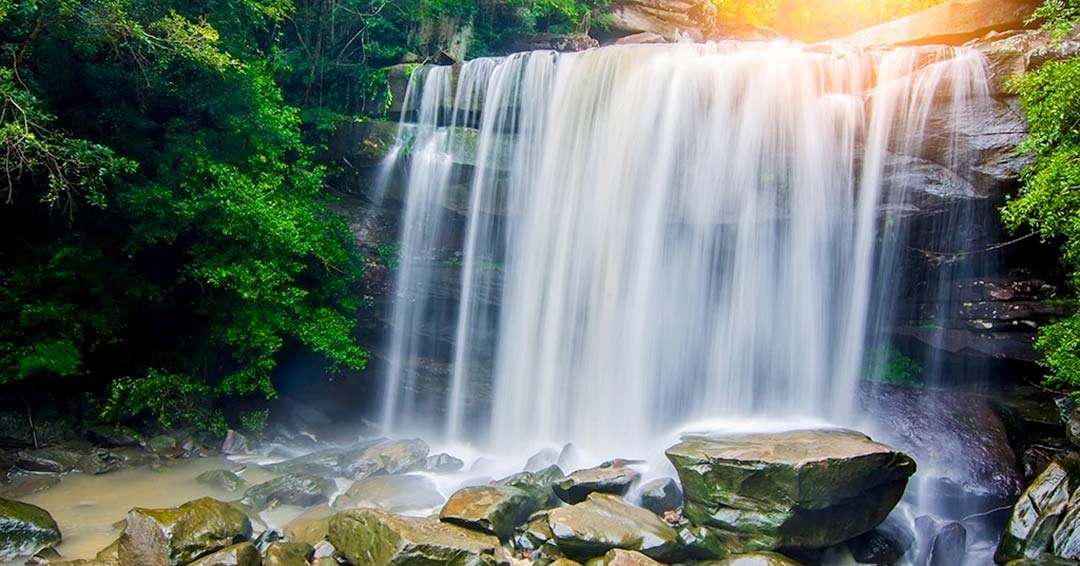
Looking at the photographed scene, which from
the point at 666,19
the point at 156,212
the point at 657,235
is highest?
the point at 666,19

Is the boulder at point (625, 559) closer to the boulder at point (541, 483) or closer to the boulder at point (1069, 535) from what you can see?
the boulder at point (541, 483)

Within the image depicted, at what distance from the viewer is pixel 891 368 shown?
10.1m

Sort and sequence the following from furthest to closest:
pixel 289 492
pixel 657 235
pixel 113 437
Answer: pixel 657 235, pixel 113 437, pixel 289 492

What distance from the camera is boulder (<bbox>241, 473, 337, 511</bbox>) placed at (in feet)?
26.7

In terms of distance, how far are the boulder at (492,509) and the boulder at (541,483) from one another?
0.17 metres

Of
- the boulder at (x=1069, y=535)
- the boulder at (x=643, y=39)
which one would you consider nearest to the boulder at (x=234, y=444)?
the boulder at (x=1069, y=535)

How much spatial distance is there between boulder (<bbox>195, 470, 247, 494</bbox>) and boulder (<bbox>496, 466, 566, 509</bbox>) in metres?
3.73

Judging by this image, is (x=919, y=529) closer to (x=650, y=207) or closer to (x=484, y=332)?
(x=650, y=207)

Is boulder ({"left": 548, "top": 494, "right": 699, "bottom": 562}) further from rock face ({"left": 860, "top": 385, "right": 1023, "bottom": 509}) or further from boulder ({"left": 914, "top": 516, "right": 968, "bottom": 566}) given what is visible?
rock face ({"left": 860, "top": 385, "right": 1023, "bottom": 509})

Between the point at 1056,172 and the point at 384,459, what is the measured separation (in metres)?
9.56

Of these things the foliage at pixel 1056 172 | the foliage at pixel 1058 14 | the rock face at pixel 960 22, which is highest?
the rock face at pixel 960 22

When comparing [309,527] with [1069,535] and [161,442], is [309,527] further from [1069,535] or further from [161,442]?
[1069,535]

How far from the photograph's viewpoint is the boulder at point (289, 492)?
8.15m

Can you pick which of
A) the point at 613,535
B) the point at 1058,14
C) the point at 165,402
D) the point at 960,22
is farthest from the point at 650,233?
the point at 165,402
